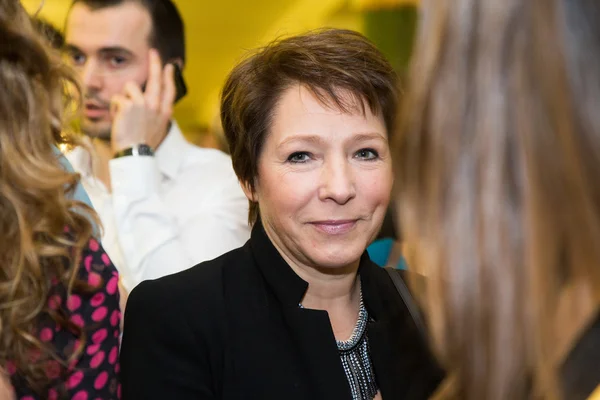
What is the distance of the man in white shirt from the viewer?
209 cm

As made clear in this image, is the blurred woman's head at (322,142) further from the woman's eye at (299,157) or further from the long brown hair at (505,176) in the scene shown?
the long brown hair at (505,176)

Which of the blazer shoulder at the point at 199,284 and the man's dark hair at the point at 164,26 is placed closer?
the blazer shoulder at the point at 199,284

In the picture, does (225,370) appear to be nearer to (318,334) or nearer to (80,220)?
(318,334)

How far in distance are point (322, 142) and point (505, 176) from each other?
863 mm

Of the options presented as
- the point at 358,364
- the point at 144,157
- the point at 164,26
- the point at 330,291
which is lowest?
the point at 358,364

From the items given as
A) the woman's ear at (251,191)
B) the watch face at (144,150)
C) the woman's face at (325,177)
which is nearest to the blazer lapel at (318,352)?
the woman's face at (325,177)

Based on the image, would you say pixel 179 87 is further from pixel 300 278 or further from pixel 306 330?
pixel 306 330

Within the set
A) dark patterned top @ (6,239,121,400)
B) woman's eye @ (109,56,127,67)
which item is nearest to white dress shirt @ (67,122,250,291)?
woman's eye @ (109,56,127,67)

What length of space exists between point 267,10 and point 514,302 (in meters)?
5.61

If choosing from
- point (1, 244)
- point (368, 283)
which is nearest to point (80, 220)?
point (1, 244)

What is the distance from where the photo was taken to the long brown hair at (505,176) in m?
0.67

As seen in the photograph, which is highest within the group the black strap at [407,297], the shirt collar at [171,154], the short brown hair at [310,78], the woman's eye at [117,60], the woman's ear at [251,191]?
the short brown hair at [310,78]

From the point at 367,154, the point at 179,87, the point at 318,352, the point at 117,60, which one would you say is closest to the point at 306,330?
the point at 318,352

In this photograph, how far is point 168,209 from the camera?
7.20 ft
